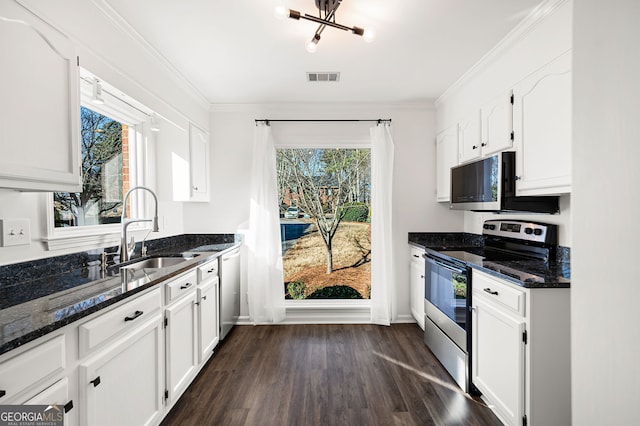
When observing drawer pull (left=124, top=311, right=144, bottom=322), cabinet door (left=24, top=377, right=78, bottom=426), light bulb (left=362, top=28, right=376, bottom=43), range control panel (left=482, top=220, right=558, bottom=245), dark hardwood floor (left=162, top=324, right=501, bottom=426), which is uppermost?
light bulb (left=362, top=28, right=376, bottom=43)

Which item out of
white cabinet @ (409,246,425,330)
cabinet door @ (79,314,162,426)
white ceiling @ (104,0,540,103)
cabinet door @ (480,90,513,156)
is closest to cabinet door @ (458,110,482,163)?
cabinet door @ (480,90,513,156)

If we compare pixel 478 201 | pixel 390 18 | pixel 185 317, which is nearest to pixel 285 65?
pixel 390 18

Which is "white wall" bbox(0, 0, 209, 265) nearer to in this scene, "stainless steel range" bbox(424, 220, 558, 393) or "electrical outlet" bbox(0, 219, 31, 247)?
"electrical outlet" bbox(0, 219, 31, 247)

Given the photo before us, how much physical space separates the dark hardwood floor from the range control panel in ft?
3.98

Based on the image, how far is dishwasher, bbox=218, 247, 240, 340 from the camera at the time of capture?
281 cm

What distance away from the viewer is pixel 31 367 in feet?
2.99

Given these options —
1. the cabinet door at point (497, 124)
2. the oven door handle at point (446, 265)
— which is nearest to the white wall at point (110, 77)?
the oven door handle at point (446, 265)

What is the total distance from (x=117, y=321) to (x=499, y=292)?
6.64 ft

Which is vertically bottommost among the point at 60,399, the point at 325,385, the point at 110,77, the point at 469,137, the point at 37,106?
the point at 325,385

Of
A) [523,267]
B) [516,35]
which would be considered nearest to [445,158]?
[516,35]

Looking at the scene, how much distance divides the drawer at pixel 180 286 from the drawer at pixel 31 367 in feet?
2.44

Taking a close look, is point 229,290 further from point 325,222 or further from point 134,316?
point 134,316

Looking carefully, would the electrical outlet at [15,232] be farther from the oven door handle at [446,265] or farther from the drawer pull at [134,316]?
the oven door handle at [446,265]

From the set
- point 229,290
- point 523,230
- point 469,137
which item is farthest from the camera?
point 229,290
